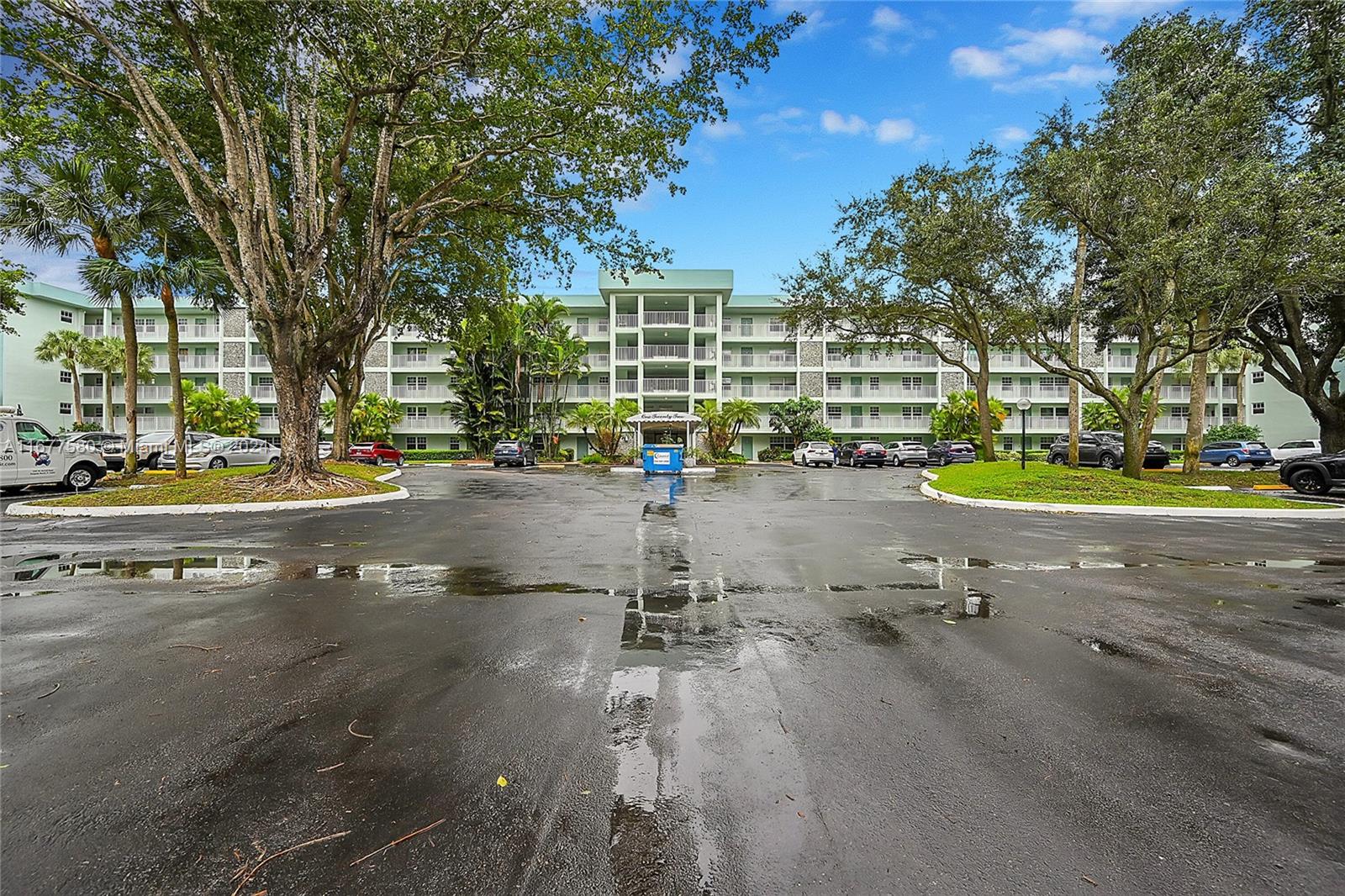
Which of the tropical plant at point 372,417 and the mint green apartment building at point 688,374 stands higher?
the mint green apartment building at point 688,374

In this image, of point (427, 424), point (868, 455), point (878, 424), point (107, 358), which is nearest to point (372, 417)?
point (427, 424)

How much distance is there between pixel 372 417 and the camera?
42562 millimetres

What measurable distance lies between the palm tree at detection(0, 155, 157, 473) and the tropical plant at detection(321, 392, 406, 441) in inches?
921

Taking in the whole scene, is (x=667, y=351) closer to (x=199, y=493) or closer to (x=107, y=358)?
(x=199, y=493)

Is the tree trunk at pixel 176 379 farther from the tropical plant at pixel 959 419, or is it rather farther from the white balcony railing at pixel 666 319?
the tropical plant at pixel 959 419

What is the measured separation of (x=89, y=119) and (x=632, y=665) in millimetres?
21372

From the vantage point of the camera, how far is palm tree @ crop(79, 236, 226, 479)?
674 inches

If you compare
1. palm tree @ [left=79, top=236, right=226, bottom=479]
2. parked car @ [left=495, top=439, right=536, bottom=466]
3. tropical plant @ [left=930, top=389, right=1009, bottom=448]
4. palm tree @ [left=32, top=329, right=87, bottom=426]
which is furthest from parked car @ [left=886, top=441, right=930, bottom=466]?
palm tree @ [left=32, top=329, right=87, bottom=426]

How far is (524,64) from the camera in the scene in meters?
12.9

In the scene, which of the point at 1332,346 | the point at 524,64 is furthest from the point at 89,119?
the point at 1332,346

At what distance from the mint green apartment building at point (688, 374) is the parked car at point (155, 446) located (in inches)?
700

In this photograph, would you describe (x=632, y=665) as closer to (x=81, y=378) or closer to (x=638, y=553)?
(x=638, y=553)

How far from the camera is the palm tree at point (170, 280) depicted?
17.1 m

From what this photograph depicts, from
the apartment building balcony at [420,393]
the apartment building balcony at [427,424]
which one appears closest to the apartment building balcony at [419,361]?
the apartment building balcony at [420,393]
